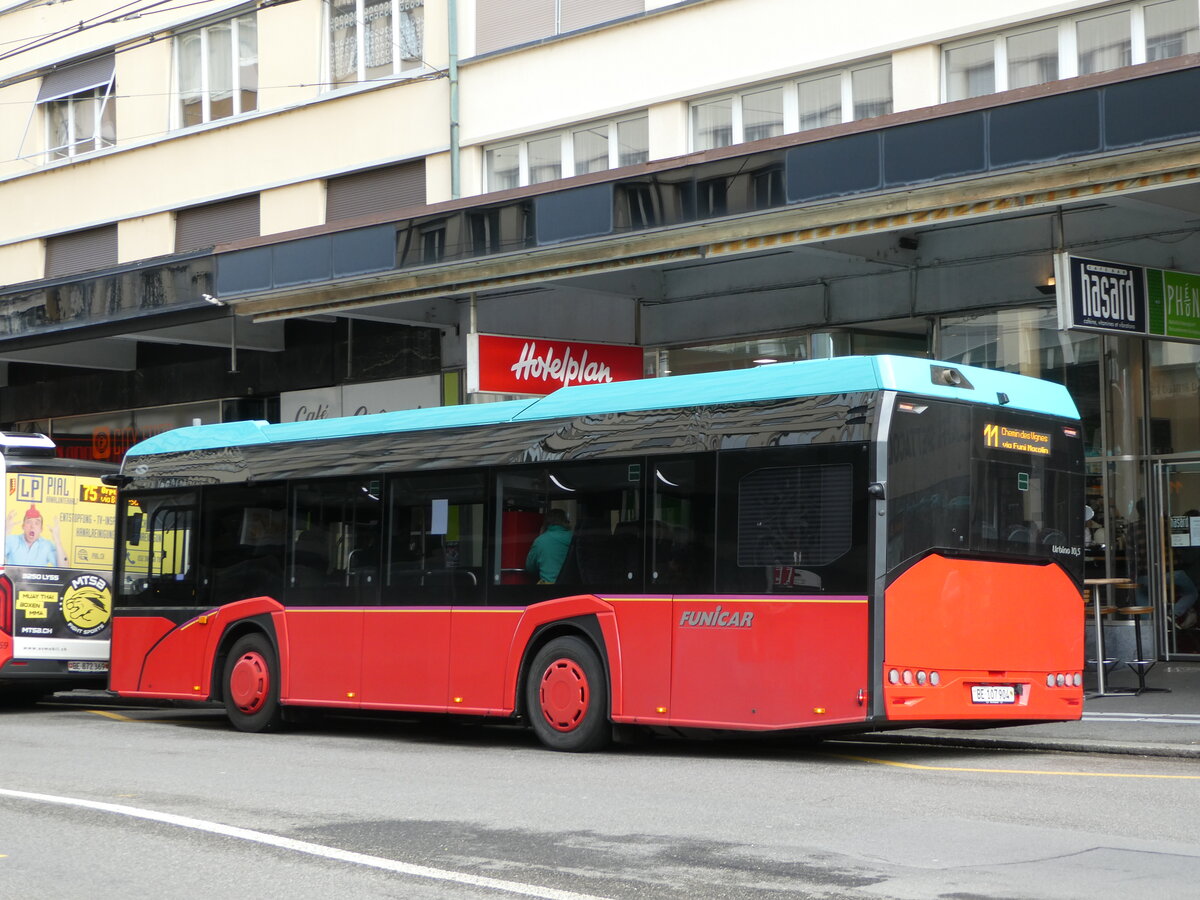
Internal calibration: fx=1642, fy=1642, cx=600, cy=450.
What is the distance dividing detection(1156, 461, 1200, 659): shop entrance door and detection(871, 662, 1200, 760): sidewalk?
147 cm

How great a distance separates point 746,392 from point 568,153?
1089cm

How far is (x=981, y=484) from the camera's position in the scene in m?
11.1

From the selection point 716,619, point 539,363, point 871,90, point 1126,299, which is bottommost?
point 716,619

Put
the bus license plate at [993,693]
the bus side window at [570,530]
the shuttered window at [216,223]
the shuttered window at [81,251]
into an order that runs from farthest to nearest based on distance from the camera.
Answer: the shuttered window at [81,251] < the shuttered window at [216,223] < the bus side window at [570,530] < the bus license plate at [993,693]

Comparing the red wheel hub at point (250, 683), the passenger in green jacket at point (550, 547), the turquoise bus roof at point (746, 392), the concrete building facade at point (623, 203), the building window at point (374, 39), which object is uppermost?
the building window at point (374, 39)

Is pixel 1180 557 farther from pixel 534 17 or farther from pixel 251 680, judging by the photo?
pixel 534 17

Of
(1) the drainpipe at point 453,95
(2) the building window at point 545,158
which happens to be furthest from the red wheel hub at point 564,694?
(1) the drainpipe at point 453,95

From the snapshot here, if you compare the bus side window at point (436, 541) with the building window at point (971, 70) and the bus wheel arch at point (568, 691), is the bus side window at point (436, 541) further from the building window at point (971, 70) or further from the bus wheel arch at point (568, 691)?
the building window at point (971, 70)

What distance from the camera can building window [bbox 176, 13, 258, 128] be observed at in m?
26.1

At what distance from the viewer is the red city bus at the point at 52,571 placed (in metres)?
17.2

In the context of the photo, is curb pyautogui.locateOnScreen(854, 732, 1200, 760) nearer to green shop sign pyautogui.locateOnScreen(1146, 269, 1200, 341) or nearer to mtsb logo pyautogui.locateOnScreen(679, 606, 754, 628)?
mtsb logo pyautogui.locateOnScreen(679, 606, 754, 628)

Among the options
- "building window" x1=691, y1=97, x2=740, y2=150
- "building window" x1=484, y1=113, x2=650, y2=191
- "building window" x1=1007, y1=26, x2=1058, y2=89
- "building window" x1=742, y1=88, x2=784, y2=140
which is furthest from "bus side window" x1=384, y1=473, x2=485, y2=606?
"building window" x1=484, y1=113, x2=650, y2=191

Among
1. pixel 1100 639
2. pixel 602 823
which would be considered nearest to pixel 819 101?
pixel 1100 639

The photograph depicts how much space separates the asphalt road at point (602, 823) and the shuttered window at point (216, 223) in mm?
14318
